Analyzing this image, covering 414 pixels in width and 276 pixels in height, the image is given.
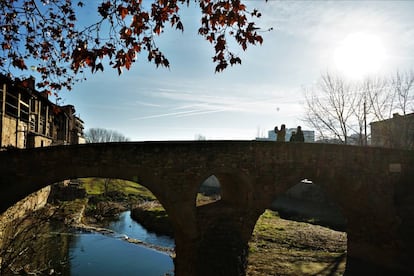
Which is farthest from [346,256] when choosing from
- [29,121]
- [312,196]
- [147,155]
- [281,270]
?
[29,121]

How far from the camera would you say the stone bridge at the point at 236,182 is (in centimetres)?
885

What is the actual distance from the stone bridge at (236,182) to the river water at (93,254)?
4724mm

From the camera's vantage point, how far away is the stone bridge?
29.0 ft

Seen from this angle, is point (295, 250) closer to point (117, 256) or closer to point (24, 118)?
point (117, 256)

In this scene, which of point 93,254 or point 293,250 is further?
point 93,254

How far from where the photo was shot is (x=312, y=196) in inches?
1131

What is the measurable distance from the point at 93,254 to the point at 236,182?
10184 millimetres

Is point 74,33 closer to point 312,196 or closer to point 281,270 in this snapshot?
point 281,270

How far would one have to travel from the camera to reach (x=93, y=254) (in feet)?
53.8

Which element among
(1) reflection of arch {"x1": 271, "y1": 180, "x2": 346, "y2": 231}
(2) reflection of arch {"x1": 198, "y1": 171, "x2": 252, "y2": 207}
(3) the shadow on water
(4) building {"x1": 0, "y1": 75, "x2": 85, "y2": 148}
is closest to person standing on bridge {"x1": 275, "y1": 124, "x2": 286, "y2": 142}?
(2) reflection of arch {"x1": 198, "y1": 171, "x2": 252, "y2": 207}

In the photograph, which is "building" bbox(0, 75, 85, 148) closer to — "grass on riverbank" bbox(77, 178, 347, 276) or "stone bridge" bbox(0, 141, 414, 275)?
"stone bridge" bbox(0, 141, 414, 275)

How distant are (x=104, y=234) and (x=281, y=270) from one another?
13.2 meters

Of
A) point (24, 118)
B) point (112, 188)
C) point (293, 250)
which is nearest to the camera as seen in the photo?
point (293, 250)

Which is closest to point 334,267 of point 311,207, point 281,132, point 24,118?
point 281,132
